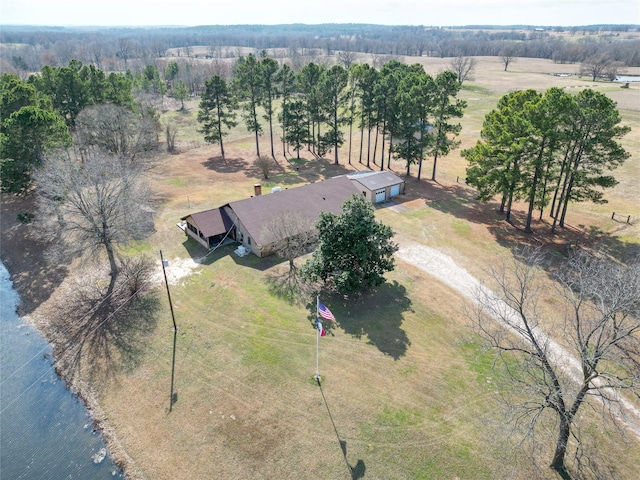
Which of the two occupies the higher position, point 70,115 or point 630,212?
point 70,115

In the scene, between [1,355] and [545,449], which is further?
[1,355]

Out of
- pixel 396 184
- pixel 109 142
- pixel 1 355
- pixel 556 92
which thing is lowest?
pixel 1 355

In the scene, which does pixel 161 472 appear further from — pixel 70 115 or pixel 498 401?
pixel 70 115

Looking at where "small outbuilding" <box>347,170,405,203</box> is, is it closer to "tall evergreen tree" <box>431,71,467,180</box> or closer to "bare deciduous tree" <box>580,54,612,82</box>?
"tall evergreen tree" <box>431,71,467,180</box>

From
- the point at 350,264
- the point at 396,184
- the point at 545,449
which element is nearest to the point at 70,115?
the point at 396,184

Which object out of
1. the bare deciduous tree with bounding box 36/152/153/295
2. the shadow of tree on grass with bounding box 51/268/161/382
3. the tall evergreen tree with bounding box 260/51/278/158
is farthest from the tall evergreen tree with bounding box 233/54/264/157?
the shadow of tree on grass with bounding box 51/268/161/382

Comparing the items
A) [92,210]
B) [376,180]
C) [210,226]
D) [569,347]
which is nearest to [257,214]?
[210,226]

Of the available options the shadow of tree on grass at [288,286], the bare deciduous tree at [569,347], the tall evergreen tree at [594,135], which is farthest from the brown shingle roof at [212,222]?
the tall evergreen tree at [594,135]

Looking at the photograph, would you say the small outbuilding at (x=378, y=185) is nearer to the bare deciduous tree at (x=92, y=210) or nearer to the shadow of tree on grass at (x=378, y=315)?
the shadow of tree on grass at (x=378, y=315)
